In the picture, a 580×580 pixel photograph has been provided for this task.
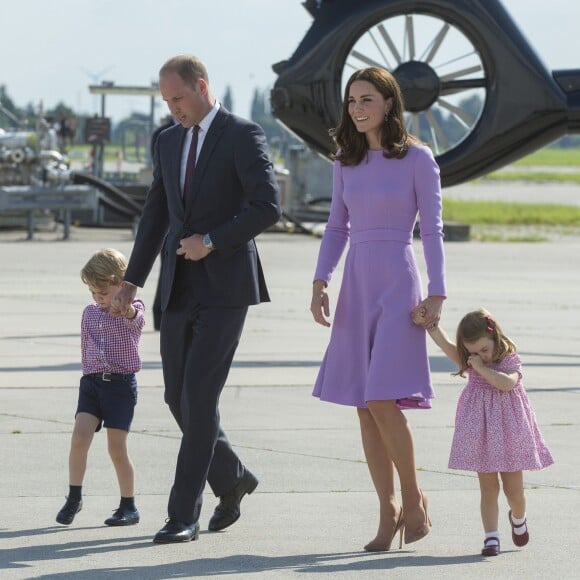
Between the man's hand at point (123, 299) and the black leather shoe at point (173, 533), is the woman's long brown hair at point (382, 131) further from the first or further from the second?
the black leather shoe at point (173, 533)

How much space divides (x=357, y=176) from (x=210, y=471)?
142 centimetres

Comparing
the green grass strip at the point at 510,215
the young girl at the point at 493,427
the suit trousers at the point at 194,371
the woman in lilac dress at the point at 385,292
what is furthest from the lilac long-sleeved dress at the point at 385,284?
the green grass strip at the point at 510,215

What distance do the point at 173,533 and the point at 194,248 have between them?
116cm

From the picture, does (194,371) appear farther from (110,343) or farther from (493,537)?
(493,537)

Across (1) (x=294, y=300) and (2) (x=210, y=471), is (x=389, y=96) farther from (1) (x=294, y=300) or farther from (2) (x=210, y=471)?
(1) (x=294, y=300)

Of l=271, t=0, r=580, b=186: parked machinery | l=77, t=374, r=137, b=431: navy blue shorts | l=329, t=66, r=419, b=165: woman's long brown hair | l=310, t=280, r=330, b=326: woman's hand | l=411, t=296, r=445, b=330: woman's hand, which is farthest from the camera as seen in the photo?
l=271, t=0, r=580, b=186: parked machinery

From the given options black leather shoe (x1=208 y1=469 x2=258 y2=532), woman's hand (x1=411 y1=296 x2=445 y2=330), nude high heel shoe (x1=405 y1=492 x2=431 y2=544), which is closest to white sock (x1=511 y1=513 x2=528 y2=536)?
nude high heel shoe (x1=405 y1=492 x2=431 y2=544)

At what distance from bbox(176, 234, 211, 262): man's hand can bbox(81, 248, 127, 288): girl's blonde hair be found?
53 cm

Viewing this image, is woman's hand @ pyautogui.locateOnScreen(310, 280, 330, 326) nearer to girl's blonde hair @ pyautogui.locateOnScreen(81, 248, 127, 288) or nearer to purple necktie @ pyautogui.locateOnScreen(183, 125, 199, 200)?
purple necktie @ pyautogui.locateOnScreen(183, 125, 199, 200)

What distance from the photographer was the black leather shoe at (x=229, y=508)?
6.47 metres

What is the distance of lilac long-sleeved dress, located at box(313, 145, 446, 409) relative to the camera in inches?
235

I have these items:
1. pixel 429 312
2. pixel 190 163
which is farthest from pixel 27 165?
pixel 429 312

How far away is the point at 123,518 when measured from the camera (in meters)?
6.52

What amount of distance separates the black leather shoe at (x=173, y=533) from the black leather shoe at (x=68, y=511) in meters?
0.48
